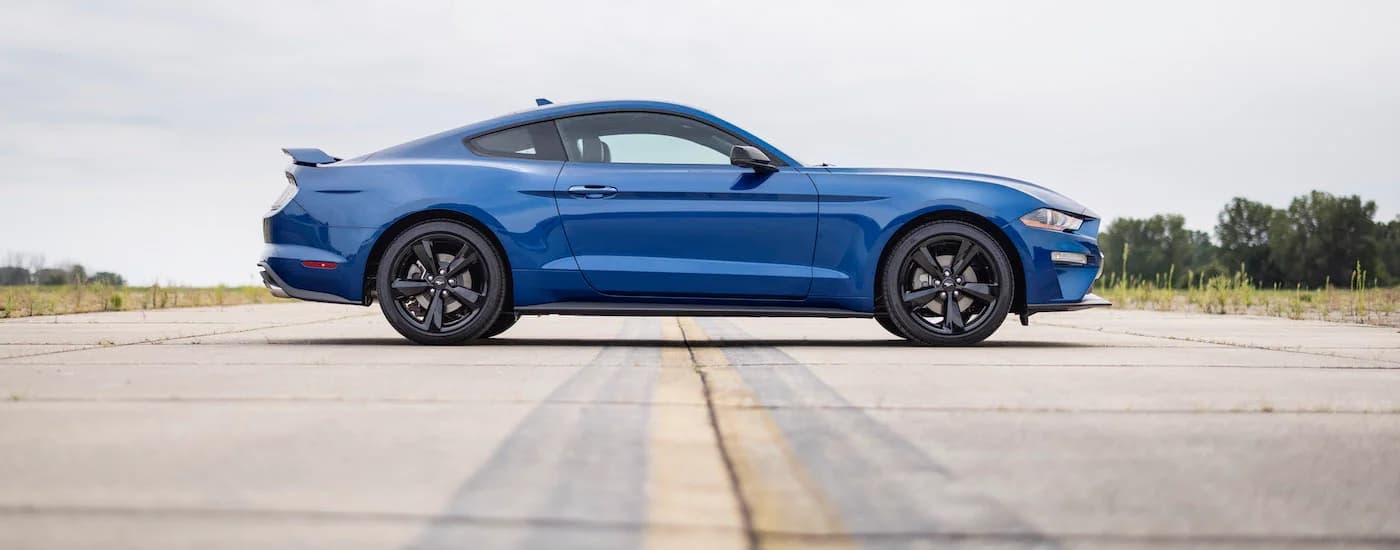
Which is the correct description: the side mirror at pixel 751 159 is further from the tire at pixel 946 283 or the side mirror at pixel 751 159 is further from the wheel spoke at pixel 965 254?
the wheel spoke at pixel 965 254

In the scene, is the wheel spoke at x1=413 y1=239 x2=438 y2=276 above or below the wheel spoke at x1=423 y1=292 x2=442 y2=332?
above

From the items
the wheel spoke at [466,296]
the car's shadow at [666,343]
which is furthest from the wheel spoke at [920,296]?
the wheel spoke at [466,296]

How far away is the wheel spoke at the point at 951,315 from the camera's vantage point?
8297 mm

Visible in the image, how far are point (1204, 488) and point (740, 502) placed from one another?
114 centimetres

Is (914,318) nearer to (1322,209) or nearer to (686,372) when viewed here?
(686,372)

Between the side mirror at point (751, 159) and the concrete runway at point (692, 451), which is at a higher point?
the side mirror at point (751, 159)

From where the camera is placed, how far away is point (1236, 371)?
653 centimetres

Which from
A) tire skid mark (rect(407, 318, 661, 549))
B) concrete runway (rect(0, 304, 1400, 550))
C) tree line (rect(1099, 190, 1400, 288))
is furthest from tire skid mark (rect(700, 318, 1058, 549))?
tree line (rect(1099, 190, 1400, 288))

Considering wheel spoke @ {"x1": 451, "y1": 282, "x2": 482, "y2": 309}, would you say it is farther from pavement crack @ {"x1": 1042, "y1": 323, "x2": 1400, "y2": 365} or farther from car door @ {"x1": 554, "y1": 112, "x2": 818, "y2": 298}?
pavement crack @ {"x1": 1042, "y1": 323, "x2": 1400, "y2": 365}

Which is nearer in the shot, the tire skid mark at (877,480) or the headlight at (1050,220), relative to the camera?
the tire skid mark at (877,480)

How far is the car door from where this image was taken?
8055 millimetres

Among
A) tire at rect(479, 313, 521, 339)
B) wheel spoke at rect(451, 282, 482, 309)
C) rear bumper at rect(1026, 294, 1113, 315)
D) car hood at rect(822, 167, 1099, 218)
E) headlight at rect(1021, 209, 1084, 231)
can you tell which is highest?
car hood at rect(822, 167, 1099, 218)

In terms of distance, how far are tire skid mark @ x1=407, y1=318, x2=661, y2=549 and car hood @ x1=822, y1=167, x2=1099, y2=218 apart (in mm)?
3415

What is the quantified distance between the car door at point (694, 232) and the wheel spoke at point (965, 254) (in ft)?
2.90
